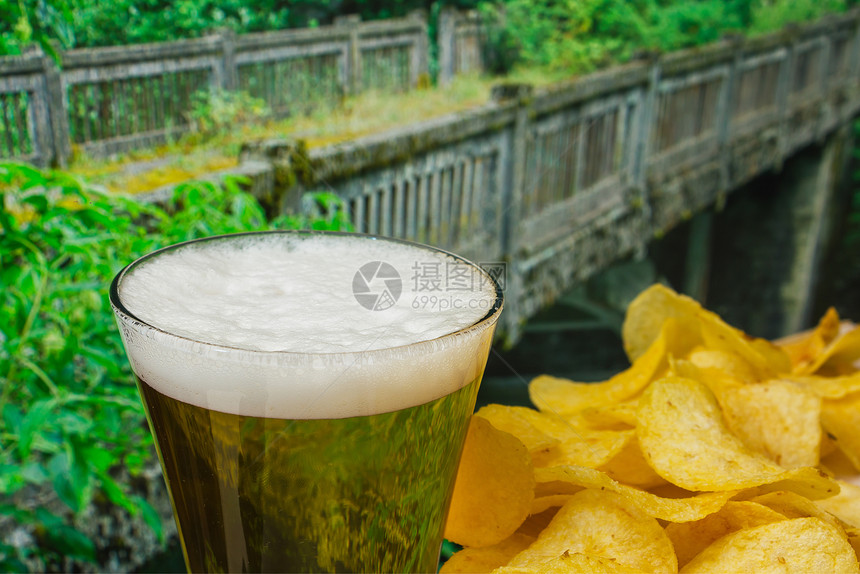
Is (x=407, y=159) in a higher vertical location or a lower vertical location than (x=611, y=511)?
lower

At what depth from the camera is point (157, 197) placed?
1795 millimetres

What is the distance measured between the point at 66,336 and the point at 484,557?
3.80ft

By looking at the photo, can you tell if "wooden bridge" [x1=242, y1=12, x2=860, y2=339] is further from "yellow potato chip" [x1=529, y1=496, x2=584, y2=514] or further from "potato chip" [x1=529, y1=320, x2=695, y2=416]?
"yellow potato chip" [x1=529, y1=496, x2=584, y2=514]

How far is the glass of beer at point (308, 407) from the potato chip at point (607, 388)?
22cm

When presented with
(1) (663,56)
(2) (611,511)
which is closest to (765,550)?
(2) (611,511)

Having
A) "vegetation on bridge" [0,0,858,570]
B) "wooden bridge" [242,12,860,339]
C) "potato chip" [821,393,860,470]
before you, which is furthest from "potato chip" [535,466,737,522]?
"wooden bridge" [242,12,860,339]

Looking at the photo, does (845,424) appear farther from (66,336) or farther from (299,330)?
(66,336)

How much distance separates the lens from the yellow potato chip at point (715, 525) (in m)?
0.47

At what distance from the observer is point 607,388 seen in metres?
0.70

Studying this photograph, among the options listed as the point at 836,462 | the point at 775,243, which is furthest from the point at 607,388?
the point at 775,243

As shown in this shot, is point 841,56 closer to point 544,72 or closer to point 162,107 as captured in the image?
point 544,72

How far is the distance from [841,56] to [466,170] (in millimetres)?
7688

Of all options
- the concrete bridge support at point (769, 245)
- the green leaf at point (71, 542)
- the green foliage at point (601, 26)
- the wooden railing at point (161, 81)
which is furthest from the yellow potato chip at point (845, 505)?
the concrete bridge support at point (769, 245)

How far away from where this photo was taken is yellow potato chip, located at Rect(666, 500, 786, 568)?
1.53 ft
